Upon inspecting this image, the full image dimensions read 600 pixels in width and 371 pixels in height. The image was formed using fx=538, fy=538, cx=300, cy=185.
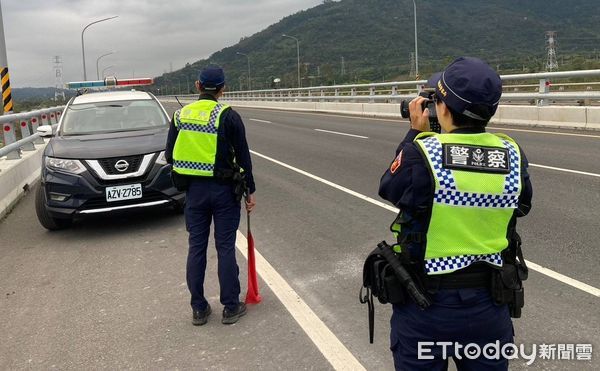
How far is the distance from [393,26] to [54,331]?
392 feet

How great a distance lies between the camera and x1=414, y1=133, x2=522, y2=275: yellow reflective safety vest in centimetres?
190

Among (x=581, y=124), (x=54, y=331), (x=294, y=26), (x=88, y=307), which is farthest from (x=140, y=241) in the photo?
(x=294, y=26)

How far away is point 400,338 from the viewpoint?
2086 mm

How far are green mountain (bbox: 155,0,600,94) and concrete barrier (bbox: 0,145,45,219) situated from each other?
76258 millimetres

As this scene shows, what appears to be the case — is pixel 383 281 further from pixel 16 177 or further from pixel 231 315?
pixel 16 177

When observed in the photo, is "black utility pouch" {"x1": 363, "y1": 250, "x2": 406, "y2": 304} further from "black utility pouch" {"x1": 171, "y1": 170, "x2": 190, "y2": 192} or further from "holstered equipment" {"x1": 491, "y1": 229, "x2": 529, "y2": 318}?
"black utility pouch" {"x1": 171, "y1": 170, "x2": 190, "y2": 192}

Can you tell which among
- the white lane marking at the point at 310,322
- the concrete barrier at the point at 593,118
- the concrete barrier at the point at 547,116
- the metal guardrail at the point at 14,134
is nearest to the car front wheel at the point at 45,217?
the metal guardrail at the point at 14,134

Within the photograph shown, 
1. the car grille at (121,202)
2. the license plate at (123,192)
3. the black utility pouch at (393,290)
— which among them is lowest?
the car grille at (121,202)

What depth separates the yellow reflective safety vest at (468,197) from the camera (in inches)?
74.7

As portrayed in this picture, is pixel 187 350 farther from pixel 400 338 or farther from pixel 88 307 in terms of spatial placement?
pixel 400 338

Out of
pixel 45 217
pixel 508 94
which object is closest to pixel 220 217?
pixel 45 217

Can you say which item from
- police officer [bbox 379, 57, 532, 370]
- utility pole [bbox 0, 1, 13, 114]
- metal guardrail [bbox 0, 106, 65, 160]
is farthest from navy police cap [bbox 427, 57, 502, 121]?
utility pole [bbox 0, 1, 13, 114]

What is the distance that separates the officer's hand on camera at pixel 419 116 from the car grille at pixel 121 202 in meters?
4.70

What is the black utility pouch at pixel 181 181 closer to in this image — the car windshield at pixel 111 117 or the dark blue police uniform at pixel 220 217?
the dark blue police uniform at pixel 220 217
